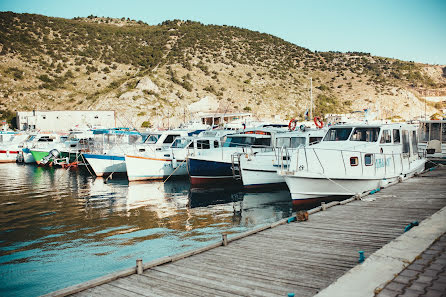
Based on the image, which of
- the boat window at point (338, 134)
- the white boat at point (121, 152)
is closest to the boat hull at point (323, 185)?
the boat window at point (338, 134)

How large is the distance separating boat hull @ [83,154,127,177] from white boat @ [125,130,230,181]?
2573 millimetres

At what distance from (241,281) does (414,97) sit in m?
82.3

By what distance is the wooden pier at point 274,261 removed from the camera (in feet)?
19.0

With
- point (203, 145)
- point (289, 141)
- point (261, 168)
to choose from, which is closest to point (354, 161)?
point (261, 168)

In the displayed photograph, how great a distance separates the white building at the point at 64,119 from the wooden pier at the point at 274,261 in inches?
2033

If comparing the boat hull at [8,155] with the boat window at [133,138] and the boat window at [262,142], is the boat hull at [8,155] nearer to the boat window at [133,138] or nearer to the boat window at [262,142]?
the boat window at [133,138]

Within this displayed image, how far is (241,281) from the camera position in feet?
19.8

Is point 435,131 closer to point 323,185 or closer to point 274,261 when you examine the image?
point 323,185

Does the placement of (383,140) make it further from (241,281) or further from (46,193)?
(46,193)

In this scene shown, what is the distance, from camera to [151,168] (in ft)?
84.1

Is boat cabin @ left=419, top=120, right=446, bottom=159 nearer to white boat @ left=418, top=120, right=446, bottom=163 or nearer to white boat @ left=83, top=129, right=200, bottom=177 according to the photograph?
white boat @ left=418, top=120, right=446, bottom=163

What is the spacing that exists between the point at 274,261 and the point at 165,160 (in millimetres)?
19641

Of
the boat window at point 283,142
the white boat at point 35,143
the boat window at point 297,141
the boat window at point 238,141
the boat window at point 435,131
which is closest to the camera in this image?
the boat window at point 297,141

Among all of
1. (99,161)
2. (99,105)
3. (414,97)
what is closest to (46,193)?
(99,161)
